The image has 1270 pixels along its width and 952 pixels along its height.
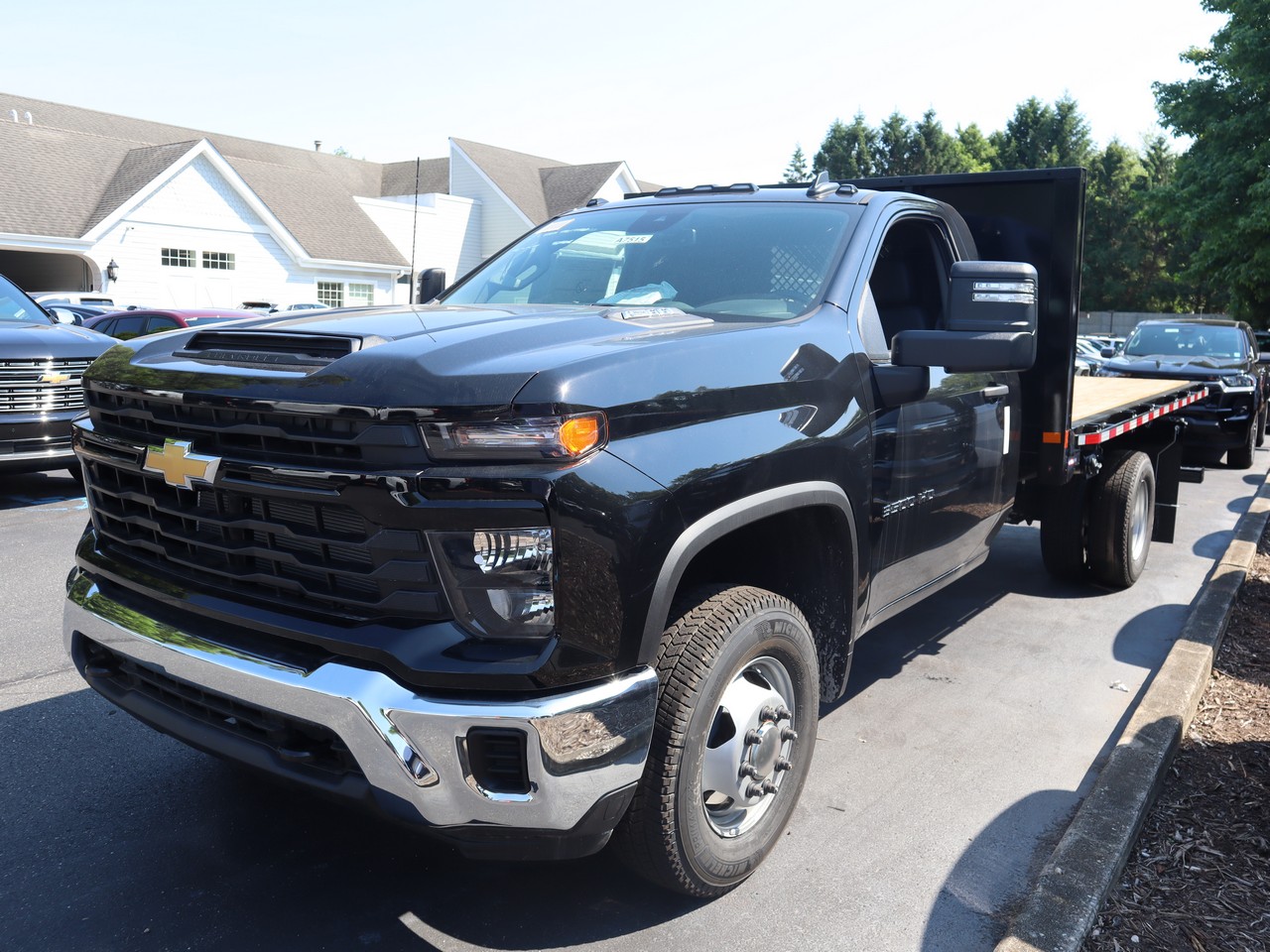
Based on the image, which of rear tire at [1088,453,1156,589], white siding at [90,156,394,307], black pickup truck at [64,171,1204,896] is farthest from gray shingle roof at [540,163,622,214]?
black pickup truck at [64,171,1204,896]

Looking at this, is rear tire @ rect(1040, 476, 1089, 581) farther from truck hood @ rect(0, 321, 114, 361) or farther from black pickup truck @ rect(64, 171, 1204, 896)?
truck hood @ rect(0, 321, 114, 361)

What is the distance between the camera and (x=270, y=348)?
2.75 m

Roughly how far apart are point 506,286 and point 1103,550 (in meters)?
4.11

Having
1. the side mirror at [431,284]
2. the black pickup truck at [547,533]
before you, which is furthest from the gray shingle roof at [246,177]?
the black pickup truck at [547,533]

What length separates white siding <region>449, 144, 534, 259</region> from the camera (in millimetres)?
38156

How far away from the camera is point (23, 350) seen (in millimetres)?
7914

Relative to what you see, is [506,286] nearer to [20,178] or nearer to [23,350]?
[23,350]

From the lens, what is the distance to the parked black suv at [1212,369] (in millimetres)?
12562

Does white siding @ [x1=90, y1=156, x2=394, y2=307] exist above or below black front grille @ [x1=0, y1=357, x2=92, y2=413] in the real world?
above

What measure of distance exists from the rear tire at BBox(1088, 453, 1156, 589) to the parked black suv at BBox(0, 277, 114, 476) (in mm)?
7097

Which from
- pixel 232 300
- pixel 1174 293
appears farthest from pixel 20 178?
pixel 1174 293

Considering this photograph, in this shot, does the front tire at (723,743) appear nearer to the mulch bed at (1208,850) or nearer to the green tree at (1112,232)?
the mulch bed at (1208,850)

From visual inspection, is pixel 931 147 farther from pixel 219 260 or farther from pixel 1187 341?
pixel 1187 341

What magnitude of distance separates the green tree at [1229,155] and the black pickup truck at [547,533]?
87.1 ft
